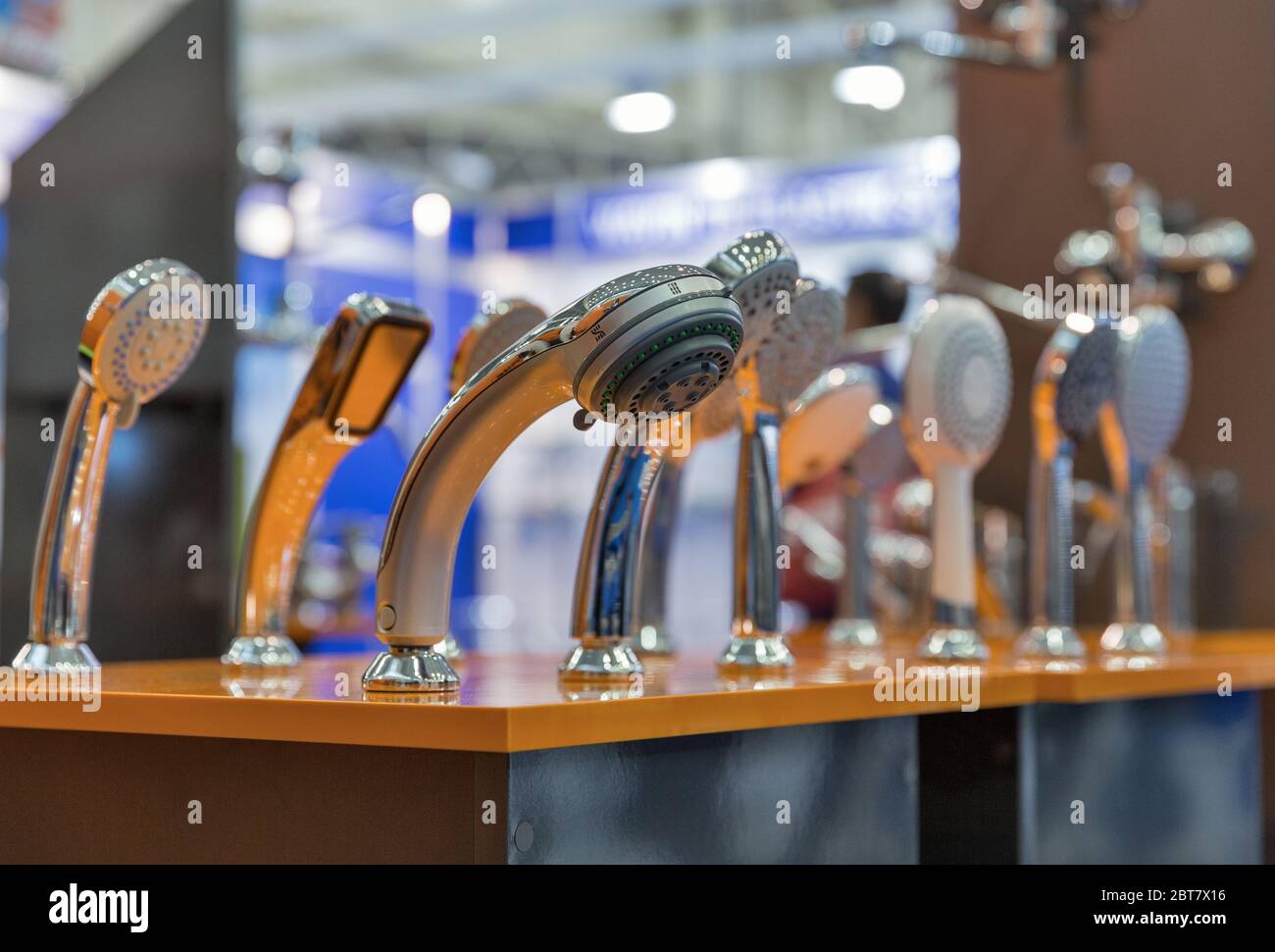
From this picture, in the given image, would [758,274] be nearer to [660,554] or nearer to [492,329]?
[492,329]

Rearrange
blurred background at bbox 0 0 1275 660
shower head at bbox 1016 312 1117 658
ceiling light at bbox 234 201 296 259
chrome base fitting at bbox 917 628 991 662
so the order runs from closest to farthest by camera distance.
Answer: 1. chrome base fitting at bbox 917 628 991 662
2. shower head at bbox 1016 312 1117 658
3. blurred background at bbox 0 0 1275 660
4. ceiling light at bbox 234 201 296 259

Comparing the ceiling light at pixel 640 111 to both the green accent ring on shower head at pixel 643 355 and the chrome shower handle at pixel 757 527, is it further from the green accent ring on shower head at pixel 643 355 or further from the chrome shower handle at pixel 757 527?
the green accent ring on shower head at pixel 643 355

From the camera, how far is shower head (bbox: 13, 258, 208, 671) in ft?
3.78

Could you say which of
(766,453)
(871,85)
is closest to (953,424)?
(766,453)

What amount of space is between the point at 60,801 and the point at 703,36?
768 cm

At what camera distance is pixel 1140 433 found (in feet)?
5.90

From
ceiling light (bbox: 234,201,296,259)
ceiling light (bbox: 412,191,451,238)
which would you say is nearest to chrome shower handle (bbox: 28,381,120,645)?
ceiling light (bbox: 234,201,296,259)

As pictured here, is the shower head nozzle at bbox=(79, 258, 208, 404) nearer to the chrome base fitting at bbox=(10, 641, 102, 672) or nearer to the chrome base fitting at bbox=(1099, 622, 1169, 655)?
the chrome base fitting at bbox=(10, 641, 102, 672)

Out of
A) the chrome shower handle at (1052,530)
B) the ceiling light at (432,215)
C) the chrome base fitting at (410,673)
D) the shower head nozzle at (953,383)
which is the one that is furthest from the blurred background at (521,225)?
the chrome base fitting at (410,673)

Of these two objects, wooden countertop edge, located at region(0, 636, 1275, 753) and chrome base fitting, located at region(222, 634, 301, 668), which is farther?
chrome base fitting, located at region(222, 634, 301, 668)

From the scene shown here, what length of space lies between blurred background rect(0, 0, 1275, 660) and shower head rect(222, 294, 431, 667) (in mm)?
413

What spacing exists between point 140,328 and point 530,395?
33 cm

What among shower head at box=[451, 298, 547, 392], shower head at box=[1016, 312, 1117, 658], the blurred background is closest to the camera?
shower head at box=[451, 298, 547, 392]

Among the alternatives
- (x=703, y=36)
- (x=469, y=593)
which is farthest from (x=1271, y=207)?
(x=703, y=36)
